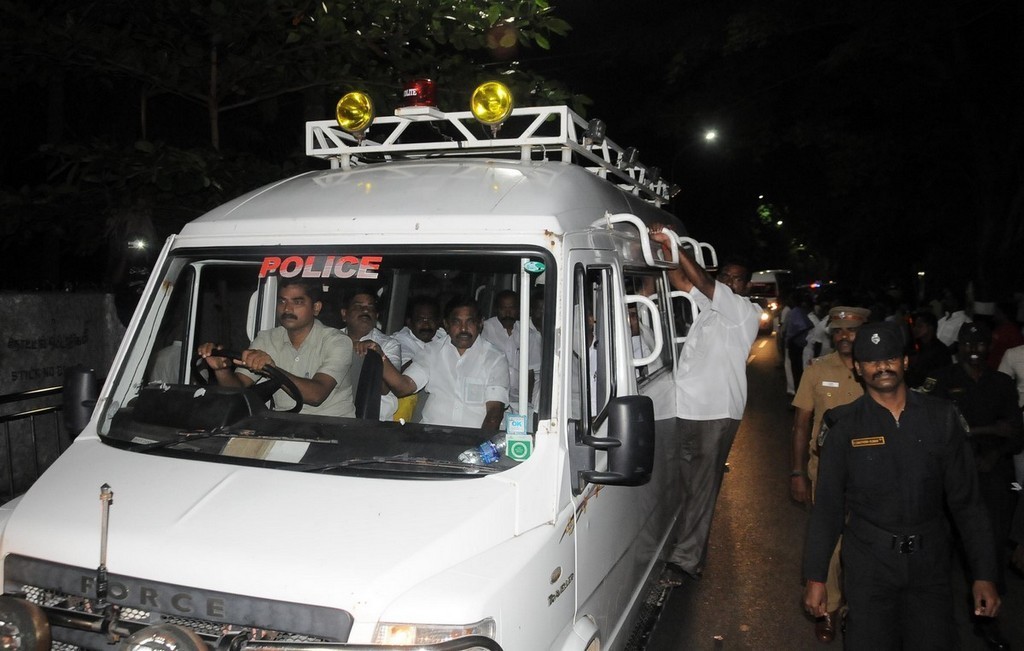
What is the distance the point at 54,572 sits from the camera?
8.69ft

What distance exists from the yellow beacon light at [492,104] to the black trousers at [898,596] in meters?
2.36

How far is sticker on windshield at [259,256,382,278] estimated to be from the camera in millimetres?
3260

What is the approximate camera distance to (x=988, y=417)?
16.9 ft

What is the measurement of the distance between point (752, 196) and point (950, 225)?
266 inches

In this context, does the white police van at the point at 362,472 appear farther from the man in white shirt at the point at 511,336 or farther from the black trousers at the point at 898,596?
the black trousers at the point at 898,596

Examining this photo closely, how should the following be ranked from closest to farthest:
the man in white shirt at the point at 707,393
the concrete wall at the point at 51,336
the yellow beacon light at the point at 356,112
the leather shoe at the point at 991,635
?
the yellow beacon light at the point at 356,112 → the leather shoe at the point at 991,635 → the man in white shirt at the point at 707,393 → the concrete wall at the point at 51,336

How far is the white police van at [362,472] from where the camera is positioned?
242 centimetres

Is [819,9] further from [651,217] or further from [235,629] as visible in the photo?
[235,629]

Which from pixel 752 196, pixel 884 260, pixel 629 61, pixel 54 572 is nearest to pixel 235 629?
pixel 54 572

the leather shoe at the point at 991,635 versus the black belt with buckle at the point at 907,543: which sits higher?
the black belt with buckle at the point at 907,543

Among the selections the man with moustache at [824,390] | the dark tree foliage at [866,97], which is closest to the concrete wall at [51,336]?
the man with moustache at [824,390]

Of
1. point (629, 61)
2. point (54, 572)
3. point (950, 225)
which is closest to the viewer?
point (54, 572)

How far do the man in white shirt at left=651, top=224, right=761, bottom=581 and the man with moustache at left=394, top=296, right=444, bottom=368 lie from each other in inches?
64.1

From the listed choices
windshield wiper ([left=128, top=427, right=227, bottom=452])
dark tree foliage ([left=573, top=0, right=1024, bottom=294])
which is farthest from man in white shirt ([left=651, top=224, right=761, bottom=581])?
dark tree foliage ([left=573, top=0, right=1024, bottom=294])
